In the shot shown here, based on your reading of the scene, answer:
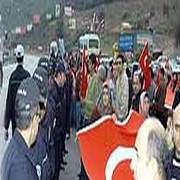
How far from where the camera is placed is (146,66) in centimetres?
620

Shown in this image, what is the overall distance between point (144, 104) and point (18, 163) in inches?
95.1

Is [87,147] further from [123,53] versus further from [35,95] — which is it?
[35,95]

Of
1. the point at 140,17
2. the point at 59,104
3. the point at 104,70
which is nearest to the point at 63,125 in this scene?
the point at 59,104

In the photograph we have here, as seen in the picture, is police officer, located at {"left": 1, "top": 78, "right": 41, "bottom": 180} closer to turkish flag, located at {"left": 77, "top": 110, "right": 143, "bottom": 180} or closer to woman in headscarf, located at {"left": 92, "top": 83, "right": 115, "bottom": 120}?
turkish flag, located at {"left": 77, "top": 110, "right": 143, "bottom": 180}

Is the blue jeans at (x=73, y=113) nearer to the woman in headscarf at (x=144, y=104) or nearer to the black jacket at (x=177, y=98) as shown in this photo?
the woman in headscarf at (x=144, y=104)

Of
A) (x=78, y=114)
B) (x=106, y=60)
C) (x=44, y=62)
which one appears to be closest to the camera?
(x=44, y=62)

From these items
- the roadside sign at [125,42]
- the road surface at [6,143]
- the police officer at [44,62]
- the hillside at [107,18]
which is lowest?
the road surface at [6,143]

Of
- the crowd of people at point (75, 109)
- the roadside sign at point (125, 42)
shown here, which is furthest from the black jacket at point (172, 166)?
the roadside sign at point (125, 42)

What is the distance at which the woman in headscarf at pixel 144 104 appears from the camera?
538 centimetres

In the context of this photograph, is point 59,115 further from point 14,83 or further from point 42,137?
point 42,137

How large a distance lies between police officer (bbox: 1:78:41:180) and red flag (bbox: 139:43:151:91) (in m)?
2.18

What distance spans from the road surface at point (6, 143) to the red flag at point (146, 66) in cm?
69

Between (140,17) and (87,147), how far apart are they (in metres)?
1.12

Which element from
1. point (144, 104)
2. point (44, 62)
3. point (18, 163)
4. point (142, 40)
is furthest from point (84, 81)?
point (18, 163)
